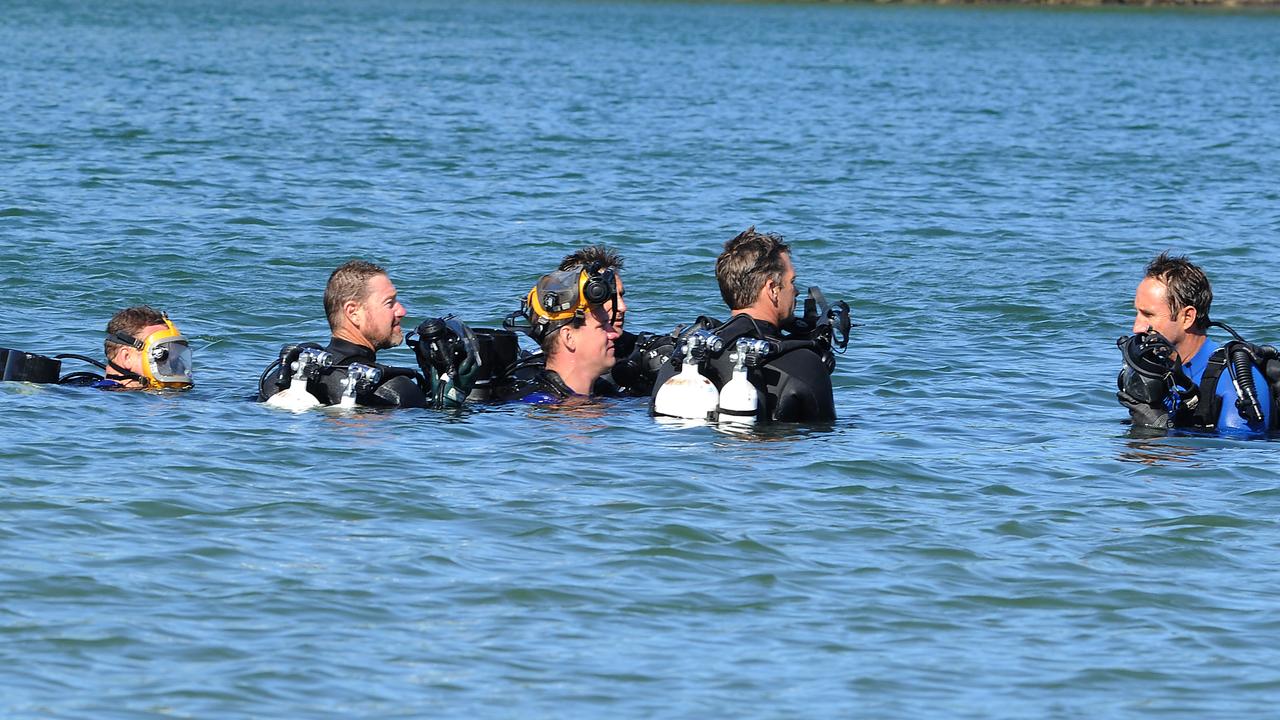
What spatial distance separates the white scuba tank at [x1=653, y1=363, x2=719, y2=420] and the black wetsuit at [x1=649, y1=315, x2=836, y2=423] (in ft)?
0.41

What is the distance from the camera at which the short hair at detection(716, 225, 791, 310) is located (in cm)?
978

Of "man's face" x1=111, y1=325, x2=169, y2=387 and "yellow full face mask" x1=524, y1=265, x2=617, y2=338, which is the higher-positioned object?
"yellow full face mask" x1=524, y1=265, x2=617, y2=338

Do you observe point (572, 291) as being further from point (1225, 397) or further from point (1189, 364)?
point (1225, 397)

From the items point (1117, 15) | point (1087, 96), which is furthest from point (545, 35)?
point (1117, 15)

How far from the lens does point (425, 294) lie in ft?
54.5

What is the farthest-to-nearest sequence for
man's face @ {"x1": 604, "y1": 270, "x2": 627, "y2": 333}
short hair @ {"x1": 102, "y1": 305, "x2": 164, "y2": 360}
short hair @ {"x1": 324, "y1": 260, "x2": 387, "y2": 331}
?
short hair @ {"x1": 102, "y1": 305, "x2": 164, "y2": 360}, man's face @ {"x1": 604, "y1": 270, "x2": 627, "y2": 333}, short hair @ {"x1": 324, "y1": 260, "x2": 387, "y2": 331}

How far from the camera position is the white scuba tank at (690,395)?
380 inches

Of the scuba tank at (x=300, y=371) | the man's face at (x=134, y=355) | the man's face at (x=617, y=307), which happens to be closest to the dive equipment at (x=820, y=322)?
the man's face at (x=617, y=307)

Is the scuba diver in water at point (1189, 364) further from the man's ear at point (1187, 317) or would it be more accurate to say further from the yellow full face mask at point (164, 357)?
the yellow full face mask at point (164, 357)

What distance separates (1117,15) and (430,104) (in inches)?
3358

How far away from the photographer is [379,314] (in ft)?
32.7

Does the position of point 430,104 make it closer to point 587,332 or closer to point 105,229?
point 105,229

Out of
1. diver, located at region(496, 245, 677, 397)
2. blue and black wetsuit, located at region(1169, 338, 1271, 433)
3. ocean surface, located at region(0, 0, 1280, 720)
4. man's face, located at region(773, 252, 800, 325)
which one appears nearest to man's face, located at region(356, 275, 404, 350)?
Answer: ocean surface, located at region(0, 0, 1280, 720)

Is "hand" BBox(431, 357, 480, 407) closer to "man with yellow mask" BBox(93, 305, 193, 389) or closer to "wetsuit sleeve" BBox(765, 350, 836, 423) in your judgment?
"man with yellow mask" BBox(93, 305, 193, 389)
